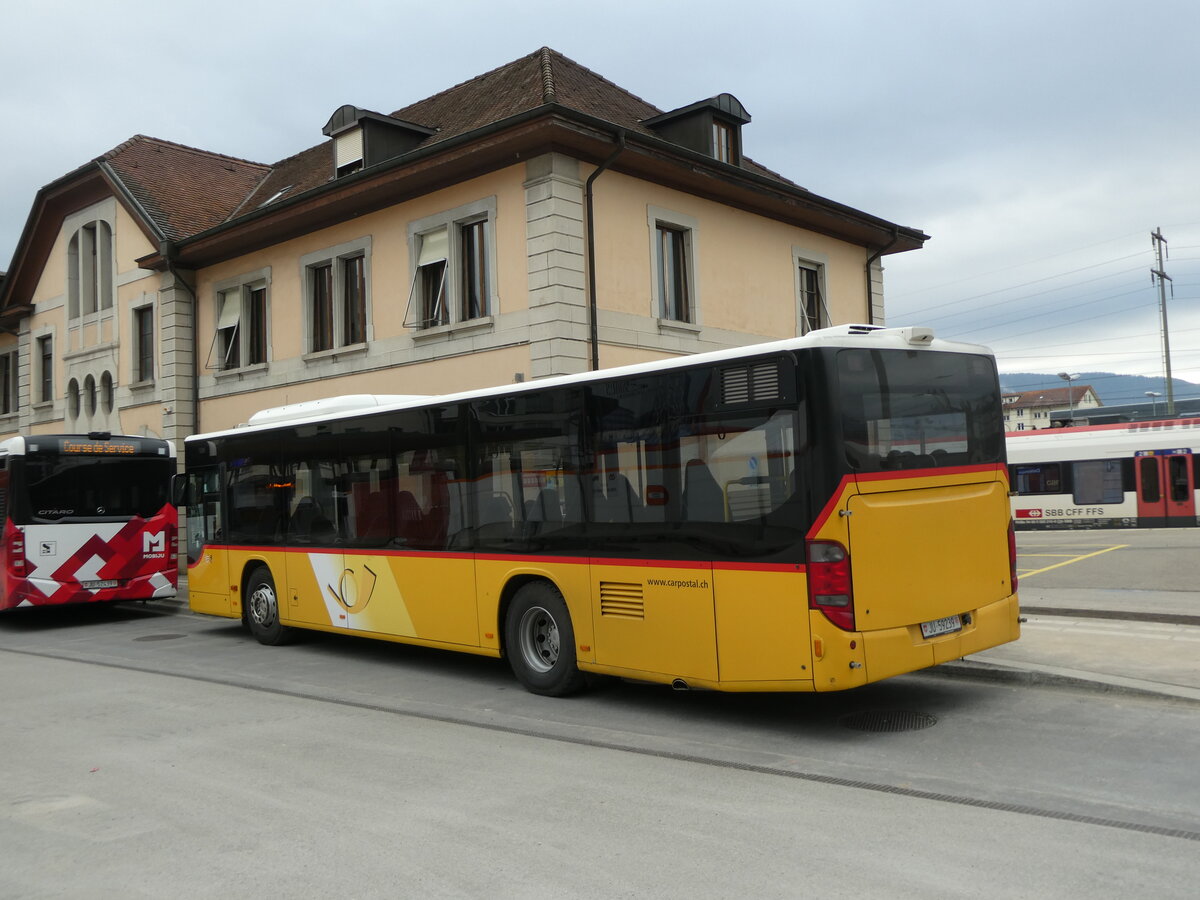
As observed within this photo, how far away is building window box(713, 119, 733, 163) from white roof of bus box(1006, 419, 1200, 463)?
569 inches

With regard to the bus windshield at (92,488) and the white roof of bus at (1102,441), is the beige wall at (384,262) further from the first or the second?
the white roof of bus at (1102,441)

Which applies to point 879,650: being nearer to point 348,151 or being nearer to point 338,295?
point 338,295

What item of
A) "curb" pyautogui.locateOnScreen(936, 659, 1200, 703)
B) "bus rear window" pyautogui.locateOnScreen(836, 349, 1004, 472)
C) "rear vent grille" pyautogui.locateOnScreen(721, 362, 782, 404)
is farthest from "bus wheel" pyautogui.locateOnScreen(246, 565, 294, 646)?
"bus rear window" pyautogui.locateOnScreen(836, 349, 1004, 472)

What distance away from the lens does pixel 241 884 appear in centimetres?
458

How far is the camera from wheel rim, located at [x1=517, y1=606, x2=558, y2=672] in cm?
912

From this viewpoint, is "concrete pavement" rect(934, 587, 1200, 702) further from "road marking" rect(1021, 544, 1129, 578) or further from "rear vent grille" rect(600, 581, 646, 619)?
"road marking" rect(1021, 544, 1129, 578)

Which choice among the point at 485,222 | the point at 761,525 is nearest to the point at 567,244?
the point at 485,222

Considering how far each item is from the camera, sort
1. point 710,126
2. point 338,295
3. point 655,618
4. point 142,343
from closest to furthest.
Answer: point 655,618, point 710,126, point 338,295, point 142,343

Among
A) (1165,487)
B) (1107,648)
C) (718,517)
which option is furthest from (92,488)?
(1165,487)

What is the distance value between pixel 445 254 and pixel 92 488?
693 cm

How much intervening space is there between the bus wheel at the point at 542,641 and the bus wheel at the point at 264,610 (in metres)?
4.51

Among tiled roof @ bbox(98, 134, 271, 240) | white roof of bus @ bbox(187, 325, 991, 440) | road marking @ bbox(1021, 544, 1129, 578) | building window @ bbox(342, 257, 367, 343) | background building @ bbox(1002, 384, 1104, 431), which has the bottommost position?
road marking @ bbox(1021, 544, 1129, 578)

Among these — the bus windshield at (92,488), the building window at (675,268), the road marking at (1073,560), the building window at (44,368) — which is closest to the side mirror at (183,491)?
the bus windshield at (92,488)

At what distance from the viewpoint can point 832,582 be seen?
6.89m
